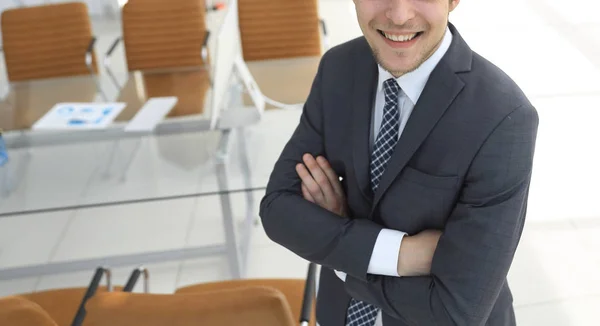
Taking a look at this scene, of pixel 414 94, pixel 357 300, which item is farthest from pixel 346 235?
pixel 414 94

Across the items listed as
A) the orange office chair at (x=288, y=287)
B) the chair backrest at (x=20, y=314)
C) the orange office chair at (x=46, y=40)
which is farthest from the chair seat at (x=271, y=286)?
the orange office chair at (x=46, y=40)

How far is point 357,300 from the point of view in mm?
1552

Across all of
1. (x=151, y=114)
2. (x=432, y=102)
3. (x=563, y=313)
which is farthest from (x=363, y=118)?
(x=563, y=313)

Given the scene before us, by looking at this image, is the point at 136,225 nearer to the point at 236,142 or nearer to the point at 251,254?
the point at 251,254

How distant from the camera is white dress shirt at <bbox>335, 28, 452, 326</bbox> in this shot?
1318mm

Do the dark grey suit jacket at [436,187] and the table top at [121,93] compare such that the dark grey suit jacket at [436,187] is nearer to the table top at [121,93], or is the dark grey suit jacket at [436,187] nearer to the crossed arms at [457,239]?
the crossed arms at [457,239]

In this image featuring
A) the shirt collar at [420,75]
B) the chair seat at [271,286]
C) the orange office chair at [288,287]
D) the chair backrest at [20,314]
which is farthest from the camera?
the chair seat at [271,286]

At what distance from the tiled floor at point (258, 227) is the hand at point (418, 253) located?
1.22m

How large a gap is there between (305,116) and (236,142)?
1.21m

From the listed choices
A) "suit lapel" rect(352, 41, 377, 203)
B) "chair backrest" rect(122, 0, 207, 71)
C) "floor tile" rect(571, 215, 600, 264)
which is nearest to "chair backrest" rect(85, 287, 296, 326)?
"suit lapel" rect(352, 41, 377, 203)

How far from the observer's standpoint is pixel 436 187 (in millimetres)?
1293

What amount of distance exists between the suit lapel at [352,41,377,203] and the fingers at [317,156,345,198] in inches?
4.3

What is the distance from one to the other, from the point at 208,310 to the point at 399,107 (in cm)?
70

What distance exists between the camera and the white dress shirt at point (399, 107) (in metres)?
1.32
